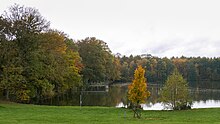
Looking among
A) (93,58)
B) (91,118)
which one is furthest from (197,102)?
(93,58)

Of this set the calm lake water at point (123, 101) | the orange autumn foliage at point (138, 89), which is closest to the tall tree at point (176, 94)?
the calm lake water at point (123, 101)

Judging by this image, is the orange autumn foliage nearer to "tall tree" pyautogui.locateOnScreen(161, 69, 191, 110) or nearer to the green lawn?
the green lawn

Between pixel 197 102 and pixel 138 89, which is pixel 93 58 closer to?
pixel 197 102

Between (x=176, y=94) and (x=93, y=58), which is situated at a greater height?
(x=93, y=58)

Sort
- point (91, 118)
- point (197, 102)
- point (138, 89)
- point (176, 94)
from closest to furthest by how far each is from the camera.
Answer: point (91, 118) → point (138, 89) → point (176, 94) → point (197, 102)

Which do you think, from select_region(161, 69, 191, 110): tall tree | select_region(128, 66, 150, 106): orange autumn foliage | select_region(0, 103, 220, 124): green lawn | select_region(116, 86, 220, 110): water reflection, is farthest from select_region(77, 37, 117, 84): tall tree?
select_region(128, 66, 150, 106): orange autumn foliage

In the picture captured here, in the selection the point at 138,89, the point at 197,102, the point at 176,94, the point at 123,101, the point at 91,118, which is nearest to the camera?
the point at 91,118

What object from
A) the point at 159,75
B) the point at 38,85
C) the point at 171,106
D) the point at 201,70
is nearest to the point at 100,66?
the point at 38,85

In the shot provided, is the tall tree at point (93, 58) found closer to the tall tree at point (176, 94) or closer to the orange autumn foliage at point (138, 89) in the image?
the tall tree at point (176, 94)

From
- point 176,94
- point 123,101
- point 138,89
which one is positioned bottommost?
point 123,101

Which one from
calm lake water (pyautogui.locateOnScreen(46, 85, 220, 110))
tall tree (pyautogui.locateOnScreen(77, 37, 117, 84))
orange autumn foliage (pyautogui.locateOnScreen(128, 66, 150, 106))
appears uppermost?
tall tree (pyautogui.locateOnScreen(77, 37, 117, 84))

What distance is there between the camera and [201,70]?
164m

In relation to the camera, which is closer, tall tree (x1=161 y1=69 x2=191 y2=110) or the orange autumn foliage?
the orange autumn foliage

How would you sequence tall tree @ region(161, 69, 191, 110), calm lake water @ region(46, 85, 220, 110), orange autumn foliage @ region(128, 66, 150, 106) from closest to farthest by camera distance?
1. orange autumn foliage @ region(128, 66, 150, 106)
2. tall tree @ region(161, 69, 191, 110)
3. calm lake water @ region(46, 85, 220, 110)
